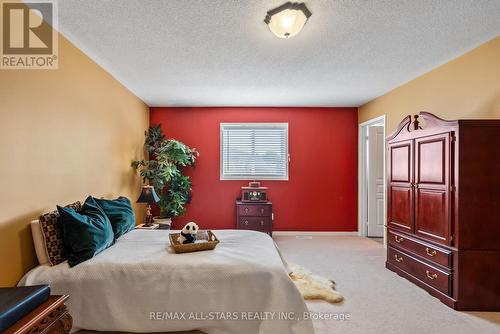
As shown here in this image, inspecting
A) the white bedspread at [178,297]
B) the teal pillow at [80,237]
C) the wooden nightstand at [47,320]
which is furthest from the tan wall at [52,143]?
the wooden nightstand at [47,320]

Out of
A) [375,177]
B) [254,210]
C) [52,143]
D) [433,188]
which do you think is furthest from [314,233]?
[52,143]

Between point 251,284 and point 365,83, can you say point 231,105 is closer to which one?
point 365,83

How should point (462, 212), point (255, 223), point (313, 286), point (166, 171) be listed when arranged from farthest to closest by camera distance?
1. point (255, 223)
2. point (166, 171)
3. point (313, 286)
4. point (462, 212)

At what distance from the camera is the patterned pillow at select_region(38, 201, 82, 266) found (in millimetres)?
1854

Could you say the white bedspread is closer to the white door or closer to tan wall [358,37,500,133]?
tan wall [358,37,500,133]

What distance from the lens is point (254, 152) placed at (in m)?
4.90

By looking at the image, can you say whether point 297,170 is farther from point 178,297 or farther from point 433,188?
point 178,297

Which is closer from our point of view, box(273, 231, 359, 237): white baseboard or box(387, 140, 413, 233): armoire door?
box(387, 140, 413, 233): armoire door

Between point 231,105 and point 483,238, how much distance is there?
3926mm

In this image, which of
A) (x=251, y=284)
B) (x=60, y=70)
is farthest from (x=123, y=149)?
(x=251, y=284)

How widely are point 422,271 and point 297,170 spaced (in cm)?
259

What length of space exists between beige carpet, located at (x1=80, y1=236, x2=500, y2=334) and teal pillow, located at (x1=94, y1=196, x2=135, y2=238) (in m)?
1.95

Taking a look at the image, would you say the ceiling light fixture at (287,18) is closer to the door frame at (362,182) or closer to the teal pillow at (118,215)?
the teal pillow at (118,215)

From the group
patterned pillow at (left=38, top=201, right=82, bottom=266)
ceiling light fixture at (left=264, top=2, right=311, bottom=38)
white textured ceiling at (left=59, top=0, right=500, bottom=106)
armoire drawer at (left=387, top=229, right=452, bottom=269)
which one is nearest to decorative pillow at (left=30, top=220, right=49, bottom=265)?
patterned pillow at (left=38, top=201, right=82, bottom=266)
